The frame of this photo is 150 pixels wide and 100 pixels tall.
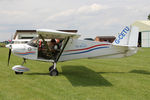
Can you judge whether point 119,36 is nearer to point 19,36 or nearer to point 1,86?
point 1,86

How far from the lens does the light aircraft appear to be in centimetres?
840

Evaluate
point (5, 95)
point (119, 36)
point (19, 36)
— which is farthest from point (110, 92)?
point (19, 36)

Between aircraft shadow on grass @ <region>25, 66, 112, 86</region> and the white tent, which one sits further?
the white tent

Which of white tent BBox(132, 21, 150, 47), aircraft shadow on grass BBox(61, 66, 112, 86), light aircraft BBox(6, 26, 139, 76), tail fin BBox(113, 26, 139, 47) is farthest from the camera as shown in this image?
white tent BBox(132, 21, 150, 47)

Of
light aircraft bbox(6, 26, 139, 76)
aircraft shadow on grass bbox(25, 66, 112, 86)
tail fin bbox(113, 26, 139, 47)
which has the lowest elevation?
aircraft shadow on grass bbox(25, 66, 112, 86)

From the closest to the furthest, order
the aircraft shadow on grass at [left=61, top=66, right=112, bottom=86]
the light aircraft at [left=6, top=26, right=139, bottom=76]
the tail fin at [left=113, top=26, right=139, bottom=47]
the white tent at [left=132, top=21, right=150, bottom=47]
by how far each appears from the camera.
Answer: the aircraft shadow on grass at [left=61, top=66, right=112, bottom=86], the light aircraft at [left=6, top=26, right=139, bottom=76], the tail fin at [left=113, top=26, right=139, bottom=47], the white tent at [left=132, top=21, right=150, bottom=47]

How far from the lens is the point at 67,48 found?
352 inches

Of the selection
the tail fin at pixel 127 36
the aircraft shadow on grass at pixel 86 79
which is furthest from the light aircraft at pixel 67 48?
the aircraft shadow on grass at pixel 86 79

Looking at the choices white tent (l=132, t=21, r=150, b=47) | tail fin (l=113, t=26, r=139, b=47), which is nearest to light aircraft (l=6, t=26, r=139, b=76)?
tail fin (l=113, t=26, r=139, b=47)

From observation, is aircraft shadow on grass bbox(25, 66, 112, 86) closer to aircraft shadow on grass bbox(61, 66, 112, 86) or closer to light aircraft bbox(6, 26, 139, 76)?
aircraft shadow on grass bbox(61, 66, 112, 86)

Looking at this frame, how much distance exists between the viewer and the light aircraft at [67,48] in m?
8.40

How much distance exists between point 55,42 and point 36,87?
333 cm

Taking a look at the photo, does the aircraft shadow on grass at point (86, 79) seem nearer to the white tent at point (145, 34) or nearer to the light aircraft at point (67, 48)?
the light aircraft at point (67, 48)

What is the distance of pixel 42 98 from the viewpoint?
5.00 meters
